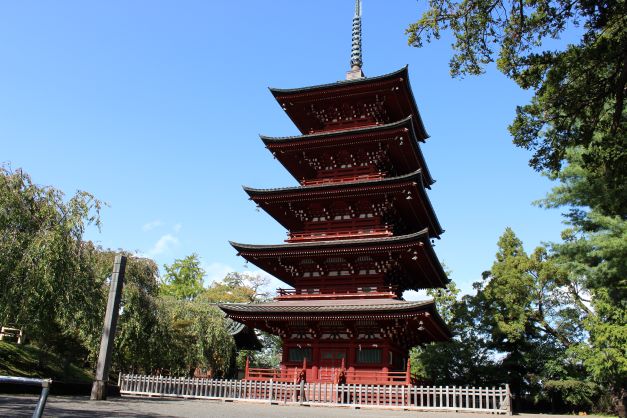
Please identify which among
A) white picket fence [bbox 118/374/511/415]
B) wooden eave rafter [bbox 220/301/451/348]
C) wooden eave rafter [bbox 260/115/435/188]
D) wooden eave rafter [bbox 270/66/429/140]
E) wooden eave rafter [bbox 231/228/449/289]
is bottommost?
white picket fence [bbox 118/374/511/415]

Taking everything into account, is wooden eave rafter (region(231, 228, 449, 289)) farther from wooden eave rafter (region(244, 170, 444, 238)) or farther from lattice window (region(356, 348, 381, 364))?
lattice window (region(356, 348, 381, 364))

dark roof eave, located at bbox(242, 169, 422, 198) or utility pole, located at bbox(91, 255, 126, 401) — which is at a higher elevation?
dark roof eave, located at bbox(242, 169, 422, 198)

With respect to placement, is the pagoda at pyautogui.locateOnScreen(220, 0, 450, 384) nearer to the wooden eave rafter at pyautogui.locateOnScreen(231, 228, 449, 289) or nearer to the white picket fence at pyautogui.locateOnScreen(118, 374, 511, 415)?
the wooden eave rafter at pyautogui.locateOnScreen(231, 228, 449, 289)

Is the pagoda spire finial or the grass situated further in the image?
the pagoda spire finial

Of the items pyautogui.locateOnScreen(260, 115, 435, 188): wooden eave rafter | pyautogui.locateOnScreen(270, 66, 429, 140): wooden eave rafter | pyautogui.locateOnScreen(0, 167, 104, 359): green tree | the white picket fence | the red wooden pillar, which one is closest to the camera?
pyautogui.locateOnScreen(0, 167, 104, 359): green tree

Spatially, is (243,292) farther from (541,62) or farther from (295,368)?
(541,62)

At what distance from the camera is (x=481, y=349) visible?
35562 mm

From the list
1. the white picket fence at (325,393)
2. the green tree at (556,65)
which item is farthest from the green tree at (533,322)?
the green tree at (556,65)

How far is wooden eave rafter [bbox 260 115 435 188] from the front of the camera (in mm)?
21766

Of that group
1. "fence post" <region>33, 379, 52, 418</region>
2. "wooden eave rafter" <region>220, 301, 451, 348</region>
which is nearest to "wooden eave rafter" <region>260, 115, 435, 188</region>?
"wooden eave rafter" <region>220, 301, 451, 348</region>

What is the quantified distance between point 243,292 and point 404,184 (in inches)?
1180

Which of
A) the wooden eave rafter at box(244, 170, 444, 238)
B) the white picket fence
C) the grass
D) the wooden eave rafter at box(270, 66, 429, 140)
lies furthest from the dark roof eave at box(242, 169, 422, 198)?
the grass

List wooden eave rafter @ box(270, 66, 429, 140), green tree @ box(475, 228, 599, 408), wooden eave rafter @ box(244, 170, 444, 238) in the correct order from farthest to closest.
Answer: green tree @ box(475, 228, 599, 408) < wooden eave rafter @ box(270, 66, 429, 140) < wooden eave rafter @ box(244, 170, 444, 238)

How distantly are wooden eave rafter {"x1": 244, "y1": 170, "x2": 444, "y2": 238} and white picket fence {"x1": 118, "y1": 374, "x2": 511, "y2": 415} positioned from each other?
8.16 metres
